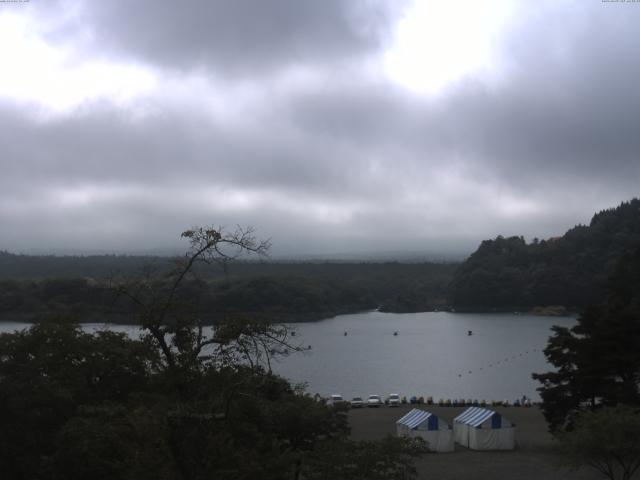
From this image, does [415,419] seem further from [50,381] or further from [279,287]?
[279,287]

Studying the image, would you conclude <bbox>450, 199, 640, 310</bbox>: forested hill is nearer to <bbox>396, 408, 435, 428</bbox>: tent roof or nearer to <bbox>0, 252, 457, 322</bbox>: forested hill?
<bbox>0, 252, 457, 322</bbox>: forested hill

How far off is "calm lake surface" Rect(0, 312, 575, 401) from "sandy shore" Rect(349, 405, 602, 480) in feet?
11.0

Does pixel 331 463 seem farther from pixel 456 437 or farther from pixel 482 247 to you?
pixel 482 247

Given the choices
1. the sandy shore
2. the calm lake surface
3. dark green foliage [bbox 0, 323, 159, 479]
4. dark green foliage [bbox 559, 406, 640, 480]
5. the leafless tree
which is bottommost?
the calm lake surface

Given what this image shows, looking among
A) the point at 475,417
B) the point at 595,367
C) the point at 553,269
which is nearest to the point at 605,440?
the point at 595,367

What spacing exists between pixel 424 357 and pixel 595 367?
31.7m

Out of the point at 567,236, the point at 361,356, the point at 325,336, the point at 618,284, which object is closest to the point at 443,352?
the point at 361,356

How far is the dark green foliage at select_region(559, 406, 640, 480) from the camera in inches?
514

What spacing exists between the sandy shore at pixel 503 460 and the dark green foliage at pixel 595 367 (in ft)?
3.37

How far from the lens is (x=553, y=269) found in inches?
3187

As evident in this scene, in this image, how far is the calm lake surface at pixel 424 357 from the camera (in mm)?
36688

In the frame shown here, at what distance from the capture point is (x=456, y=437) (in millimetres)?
20516

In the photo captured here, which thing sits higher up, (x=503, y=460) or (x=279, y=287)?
(x=279, y=287)

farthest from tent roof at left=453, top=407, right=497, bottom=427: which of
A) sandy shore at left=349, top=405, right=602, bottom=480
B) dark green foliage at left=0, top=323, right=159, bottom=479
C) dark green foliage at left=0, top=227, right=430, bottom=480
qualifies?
dark green foliage at left=0, top=227, right=430, bottom=480
